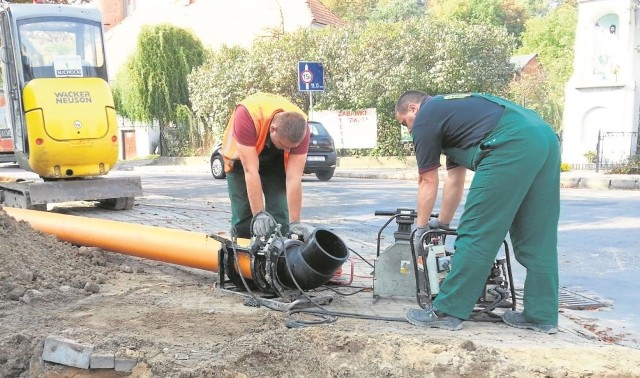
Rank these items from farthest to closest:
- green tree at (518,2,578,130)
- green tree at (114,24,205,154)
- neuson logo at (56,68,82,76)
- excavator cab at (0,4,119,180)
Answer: green tree at (518,2,578,130)
green tree at (114,24,205,154)
neuson logo at (56,68,82,76)
excavator cab at (0,4,119,180)

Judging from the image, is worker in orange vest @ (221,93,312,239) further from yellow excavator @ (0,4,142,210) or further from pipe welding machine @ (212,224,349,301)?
yellow excavator @ (0,4,142,210)

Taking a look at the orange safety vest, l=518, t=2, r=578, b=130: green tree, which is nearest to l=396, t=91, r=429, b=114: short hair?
the orange safety vest

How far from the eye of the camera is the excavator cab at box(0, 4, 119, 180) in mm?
8281

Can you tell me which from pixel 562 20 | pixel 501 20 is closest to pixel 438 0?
pixel 501 20

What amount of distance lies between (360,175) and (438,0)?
46369 millimetres

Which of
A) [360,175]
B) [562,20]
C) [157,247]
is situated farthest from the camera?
[562,20]

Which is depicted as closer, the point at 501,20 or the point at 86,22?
the point at 86,22

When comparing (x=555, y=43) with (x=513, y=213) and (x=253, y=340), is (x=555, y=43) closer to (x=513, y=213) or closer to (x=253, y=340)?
(x=513, y=213)

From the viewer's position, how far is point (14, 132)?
358 inches

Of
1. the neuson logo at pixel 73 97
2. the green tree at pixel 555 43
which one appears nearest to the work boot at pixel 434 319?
the neuson logo at pixel 73 97

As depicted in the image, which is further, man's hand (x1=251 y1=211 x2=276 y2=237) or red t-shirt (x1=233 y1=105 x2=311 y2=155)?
red t-shirt (x1=233 y1=105 x2=311 y2=155)

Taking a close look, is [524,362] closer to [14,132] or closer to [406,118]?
[406,118]

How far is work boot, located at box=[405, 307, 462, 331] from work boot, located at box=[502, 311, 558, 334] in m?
0.36

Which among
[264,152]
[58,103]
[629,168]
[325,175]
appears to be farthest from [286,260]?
[629,168]
